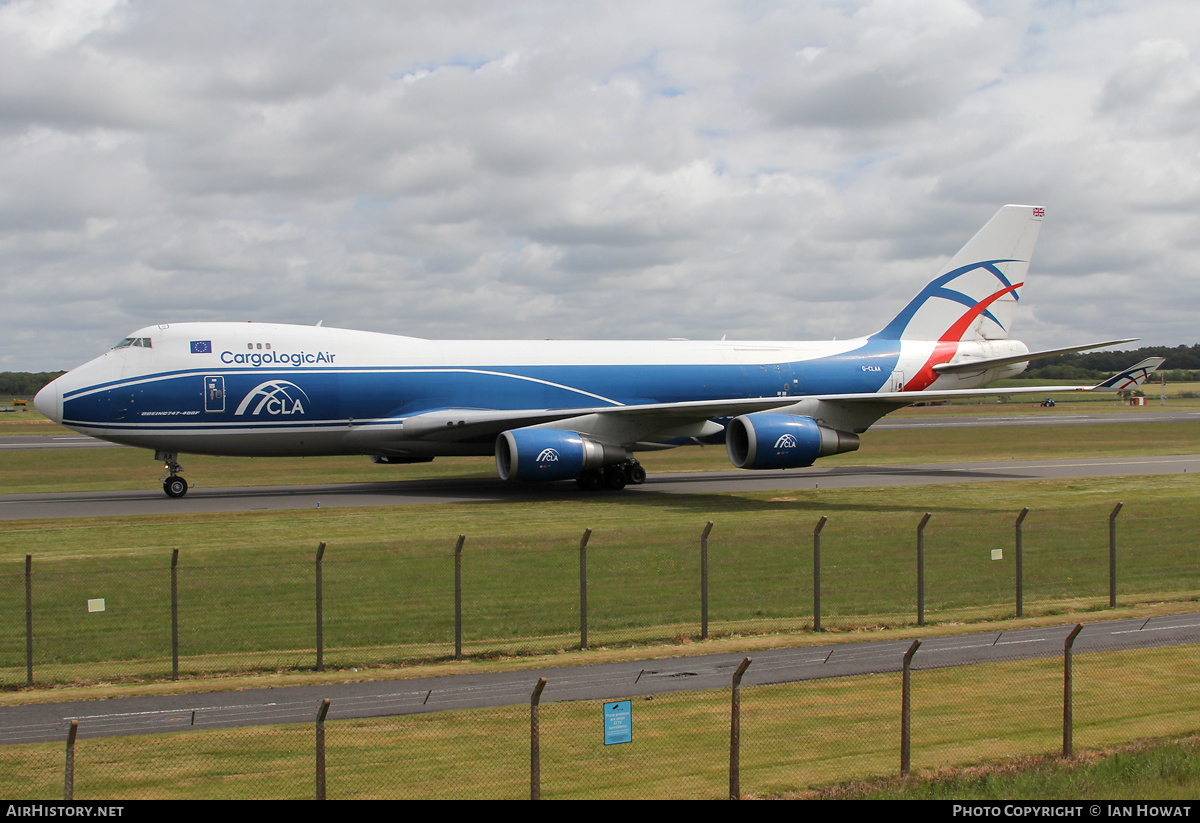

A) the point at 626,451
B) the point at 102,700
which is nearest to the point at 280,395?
the point at 626,451

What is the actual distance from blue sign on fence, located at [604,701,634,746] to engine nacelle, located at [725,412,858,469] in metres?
22.9

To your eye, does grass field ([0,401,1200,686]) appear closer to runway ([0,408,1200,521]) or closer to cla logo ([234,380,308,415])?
runway ([0,408,1200,521])

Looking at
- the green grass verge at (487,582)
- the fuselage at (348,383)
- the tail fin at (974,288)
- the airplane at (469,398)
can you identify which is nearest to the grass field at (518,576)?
the green grass verge at (487,582)

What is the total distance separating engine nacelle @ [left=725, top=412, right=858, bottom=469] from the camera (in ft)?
101

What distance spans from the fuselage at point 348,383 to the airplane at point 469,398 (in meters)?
0.04

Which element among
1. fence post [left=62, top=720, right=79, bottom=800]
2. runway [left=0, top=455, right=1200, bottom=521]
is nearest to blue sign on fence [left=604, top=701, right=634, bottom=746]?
fence post [left=62, top=720, right=79, bottom=800]

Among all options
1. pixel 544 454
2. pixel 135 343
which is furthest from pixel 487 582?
pixel 135 343

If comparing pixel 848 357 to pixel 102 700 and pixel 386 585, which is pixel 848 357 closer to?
pixel 386 585

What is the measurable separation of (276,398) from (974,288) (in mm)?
27379

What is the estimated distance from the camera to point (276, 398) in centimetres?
3120

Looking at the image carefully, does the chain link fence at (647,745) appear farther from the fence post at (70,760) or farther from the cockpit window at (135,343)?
the cockpit window at (135,343)

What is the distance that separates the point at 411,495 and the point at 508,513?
19.0 feet

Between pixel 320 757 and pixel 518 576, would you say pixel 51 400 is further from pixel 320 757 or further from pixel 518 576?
pixel 320 757

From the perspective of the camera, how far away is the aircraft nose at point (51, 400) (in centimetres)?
2973
